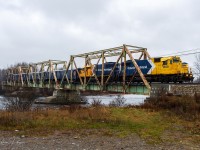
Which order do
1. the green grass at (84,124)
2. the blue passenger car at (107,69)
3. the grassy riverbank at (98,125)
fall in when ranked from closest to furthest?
the grassy riverbank at (98,125)
the green grass at (84,124)
the blue passenger car at (107,69)

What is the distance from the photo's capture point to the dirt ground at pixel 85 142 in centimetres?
935

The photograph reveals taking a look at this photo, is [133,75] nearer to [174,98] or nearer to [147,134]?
[174,98]

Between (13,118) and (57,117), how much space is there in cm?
277

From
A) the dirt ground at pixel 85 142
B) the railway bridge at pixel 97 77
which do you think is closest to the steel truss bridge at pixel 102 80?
the railway bridge at pixel 97 77

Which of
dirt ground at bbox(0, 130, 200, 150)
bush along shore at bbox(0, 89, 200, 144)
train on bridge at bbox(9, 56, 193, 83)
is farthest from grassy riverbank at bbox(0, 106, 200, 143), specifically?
train on bridge at bbox(9, 56, 193, 83)

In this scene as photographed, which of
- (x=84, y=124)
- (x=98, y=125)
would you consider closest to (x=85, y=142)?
(x=98, y=125)

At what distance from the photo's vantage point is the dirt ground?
9352mm

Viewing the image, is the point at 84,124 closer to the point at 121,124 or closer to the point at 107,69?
the point at 121,124

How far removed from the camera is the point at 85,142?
10.2 metres

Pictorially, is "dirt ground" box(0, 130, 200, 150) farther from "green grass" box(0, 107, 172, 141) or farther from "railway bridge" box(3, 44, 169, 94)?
"railway bridge" box(3, 44, 169, 94)

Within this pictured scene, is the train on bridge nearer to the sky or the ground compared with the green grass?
nearer to the sky

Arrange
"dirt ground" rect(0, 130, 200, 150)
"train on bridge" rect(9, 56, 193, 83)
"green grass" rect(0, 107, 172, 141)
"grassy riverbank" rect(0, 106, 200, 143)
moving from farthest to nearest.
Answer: "train on bridge" rect(9, 56, 193, 83) → "green grass" rect(0, 107, 172, 141) → "grassy riverbank" rect(0, 106, 200, 143) → "dirt ground" rect(0, 130, 200, 150)

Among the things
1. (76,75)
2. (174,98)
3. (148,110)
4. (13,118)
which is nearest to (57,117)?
(13,118)

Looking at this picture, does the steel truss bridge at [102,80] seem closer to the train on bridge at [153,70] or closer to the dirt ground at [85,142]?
the train on bridge at [153,70]
